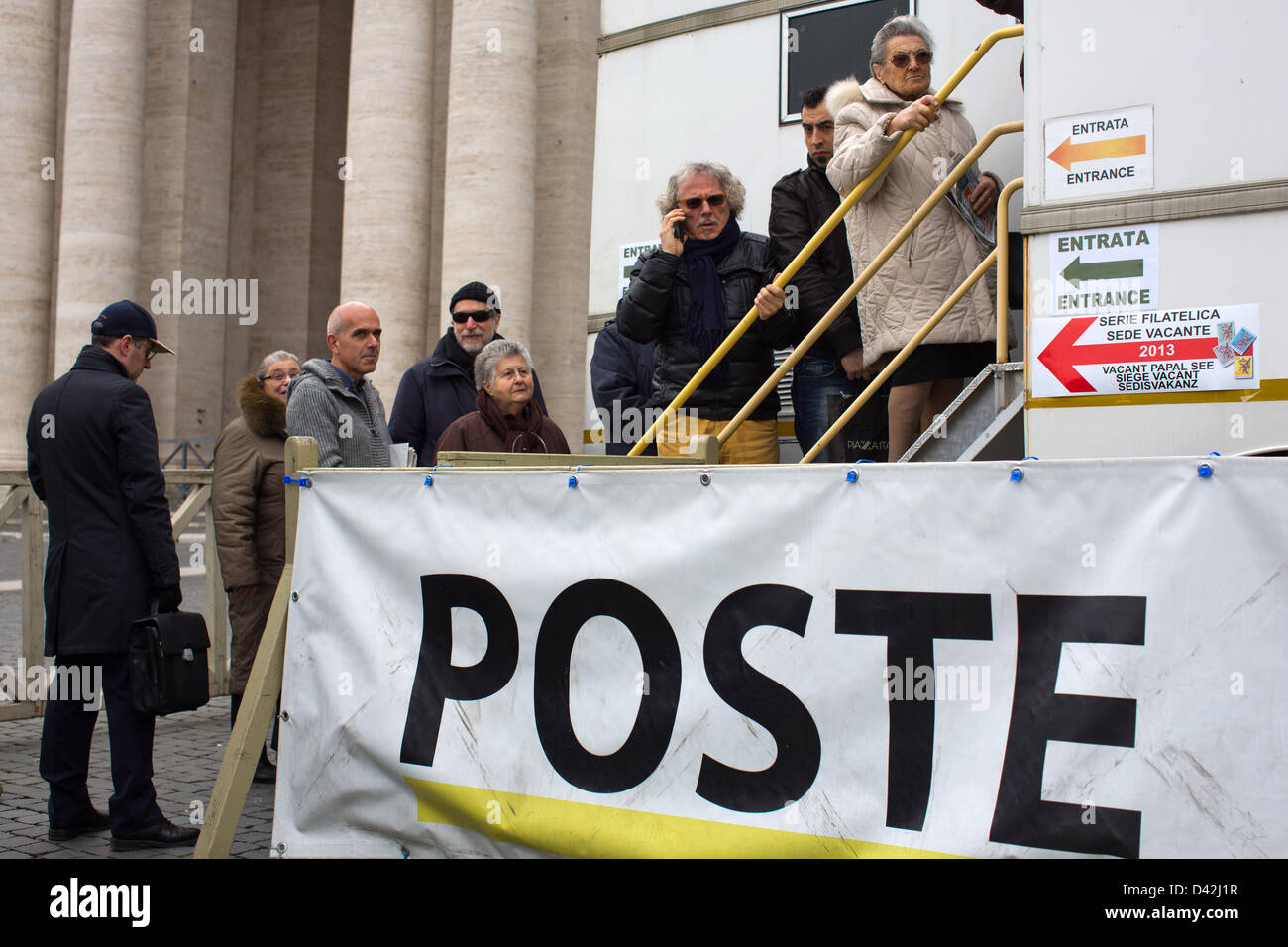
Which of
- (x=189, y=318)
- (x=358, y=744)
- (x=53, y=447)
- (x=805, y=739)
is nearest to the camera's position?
(x=805, y=739)

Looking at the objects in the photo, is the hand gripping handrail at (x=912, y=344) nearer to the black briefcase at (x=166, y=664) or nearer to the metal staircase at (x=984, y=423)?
the metal staircase at (x=984, y=423)

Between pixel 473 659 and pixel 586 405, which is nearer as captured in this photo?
pixel 473 659

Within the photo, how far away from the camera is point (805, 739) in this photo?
10.5ft

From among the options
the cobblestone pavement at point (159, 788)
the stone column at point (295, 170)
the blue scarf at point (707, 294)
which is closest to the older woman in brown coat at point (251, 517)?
the cobblestone pavement at point (159, 788)

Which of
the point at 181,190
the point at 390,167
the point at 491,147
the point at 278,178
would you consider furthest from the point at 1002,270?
the point at 278,178

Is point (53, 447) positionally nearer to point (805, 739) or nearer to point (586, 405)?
point (805, 739)

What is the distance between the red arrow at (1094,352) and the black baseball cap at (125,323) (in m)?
3.56

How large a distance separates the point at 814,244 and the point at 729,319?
66 centimetres

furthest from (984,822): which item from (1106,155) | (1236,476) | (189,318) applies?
(189,318)

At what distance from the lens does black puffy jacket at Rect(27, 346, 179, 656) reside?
4.85 meters

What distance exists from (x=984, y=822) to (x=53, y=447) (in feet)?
13.0

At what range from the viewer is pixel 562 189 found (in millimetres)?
23297

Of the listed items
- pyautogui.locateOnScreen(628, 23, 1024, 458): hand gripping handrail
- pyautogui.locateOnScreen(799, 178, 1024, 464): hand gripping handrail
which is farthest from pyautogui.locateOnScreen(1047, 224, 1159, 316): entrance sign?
pyautogui.locateOnScreen(628, 23, 1024, 458): hand gripping handrail

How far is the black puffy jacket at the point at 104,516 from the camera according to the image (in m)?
4.85
